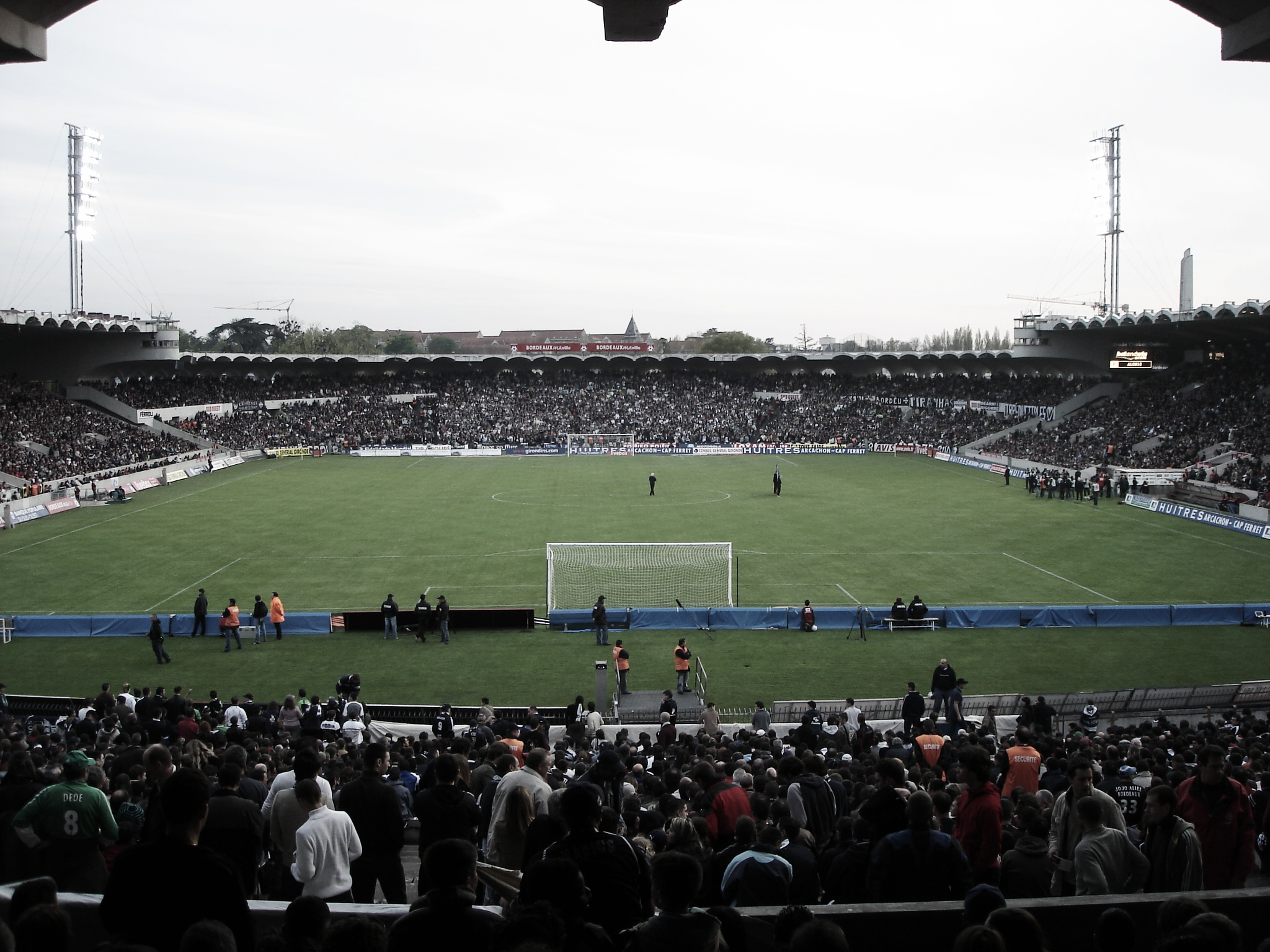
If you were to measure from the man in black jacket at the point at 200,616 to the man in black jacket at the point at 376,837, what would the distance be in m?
18.6

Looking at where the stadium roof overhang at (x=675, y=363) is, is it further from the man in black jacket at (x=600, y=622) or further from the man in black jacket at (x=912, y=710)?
the man in black jacket at (x=912, y=710)

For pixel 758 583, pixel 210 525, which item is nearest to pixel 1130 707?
pixel 758 583

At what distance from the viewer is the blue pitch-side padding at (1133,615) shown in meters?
24.3

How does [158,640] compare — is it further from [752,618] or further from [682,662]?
[752,618]

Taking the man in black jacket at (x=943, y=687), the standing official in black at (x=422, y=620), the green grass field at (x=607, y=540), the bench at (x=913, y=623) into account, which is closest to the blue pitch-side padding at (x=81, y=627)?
the green grass field at (x=607, y=540)

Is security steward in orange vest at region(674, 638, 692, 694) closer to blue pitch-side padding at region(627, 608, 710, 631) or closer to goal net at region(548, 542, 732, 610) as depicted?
blue pitch-side padding at region(627, 608, 710, 631)

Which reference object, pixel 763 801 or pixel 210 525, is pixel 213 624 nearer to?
pixel 210 525

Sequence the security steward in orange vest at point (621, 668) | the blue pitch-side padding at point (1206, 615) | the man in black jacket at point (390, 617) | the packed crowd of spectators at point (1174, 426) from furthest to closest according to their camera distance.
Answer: the packed crowd of spectators at point (1174, 426)
the blue pitch-side padding at point (1206, 615)
the man in black jacket at point (390, 617)
the security steward in orange vest at point (621, 668)

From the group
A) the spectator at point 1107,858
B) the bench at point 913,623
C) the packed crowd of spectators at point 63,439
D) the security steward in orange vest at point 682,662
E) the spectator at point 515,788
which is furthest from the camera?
the packed crowd of spectators at point 63,439

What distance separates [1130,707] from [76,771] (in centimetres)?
1759

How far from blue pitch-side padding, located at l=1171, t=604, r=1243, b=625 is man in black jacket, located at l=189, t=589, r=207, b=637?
A: 2444 centimetres

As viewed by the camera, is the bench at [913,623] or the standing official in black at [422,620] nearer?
the standing official in black at [422,620]

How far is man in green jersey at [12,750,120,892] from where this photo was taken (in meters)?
6.01

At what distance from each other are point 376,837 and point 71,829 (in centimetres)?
190
